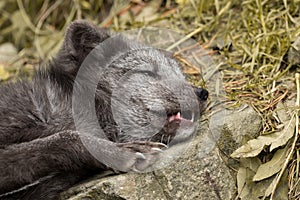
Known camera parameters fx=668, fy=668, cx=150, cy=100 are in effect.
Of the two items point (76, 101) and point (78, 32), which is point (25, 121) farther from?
point (78, 32)

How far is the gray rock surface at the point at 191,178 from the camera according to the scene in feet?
15.2

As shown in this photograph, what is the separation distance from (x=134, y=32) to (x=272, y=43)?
64.5 inches

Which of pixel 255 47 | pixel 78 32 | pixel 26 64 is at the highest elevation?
pixel 78 32

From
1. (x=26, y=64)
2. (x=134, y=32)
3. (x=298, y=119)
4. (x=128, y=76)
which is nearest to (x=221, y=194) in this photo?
(x=298, y=119)

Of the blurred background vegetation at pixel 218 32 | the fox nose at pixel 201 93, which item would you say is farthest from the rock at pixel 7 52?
the fox nose at pixel 201 93

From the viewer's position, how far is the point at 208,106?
5574 millimetres

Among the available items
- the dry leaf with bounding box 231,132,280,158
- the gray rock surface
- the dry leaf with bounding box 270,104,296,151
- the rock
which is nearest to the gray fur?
the gray rock surface

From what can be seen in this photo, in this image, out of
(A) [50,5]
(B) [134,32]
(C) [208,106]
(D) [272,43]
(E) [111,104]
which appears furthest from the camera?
(A) [50,5]

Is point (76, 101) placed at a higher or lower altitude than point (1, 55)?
higher

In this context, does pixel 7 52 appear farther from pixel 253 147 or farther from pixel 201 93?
pixel 253 147

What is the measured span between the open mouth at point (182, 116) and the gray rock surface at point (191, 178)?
Result: 0.13 m

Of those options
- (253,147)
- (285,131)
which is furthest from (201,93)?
(285,131)

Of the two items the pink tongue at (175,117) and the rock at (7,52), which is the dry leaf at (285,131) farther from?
the rock at (7,52)

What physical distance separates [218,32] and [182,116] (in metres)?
2.11
